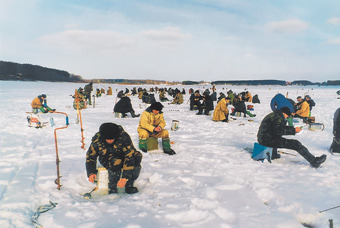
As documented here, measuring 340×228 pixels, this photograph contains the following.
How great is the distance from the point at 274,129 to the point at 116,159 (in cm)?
323

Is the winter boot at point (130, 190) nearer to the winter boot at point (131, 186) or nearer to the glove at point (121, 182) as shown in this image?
the winter boot at point (131, 186)

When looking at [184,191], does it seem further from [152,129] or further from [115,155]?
[152,129]

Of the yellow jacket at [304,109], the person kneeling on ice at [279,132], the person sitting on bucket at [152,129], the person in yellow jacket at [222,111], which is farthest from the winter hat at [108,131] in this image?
the yellow jacket at [304,109]

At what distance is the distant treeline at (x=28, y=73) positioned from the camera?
4417 inches

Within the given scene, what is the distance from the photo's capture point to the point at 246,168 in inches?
163

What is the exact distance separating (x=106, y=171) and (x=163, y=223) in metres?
1.23

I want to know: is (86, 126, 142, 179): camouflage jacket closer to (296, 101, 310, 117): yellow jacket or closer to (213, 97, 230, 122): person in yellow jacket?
(213, 97, 230, 122): person in yellow jacket

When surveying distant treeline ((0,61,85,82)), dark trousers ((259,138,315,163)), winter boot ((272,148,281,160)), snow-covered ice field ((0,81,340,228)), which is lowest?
snow-covered ice field ((0,81,340,228))

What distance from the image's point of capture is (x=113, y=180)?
3.17m

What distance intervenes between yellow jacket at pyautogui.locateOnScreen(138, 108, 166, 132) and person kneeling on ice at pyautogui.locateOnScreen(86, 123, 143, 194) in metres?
1.82

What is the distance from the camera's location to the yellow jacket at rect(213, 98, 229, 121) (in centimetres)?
949

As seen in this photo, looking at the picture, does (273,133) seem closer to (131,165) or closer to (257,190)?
(257,190)

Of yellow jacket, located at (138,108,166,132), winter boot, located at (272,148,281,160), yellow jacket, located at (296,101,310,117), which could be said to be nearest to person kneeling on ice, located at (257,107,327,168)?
winter boot, located at (272,148,281,160)

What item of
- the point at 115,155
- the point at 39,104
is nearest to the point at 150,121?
the point at 115,155
